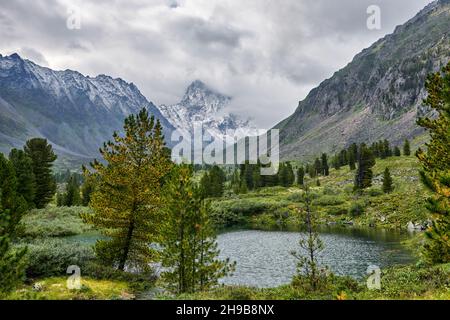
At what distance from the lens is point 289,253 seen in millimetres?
42438

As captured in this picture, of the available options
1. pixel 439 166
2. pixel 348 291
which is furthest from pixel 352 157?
pixel 348 291

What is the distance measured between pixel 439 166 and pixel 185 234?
1781 centimetres

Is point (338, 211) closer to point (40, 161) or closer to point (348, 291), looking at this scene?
point (40, 161)

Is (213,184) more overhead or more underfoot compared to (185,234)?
more overhead

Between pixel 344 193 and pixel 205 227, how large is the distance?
91088 millimetres

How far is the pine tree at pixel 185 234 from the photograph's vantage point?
2447 centimetres

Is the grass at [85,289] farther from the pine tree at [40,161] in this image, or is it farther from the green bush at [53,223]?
the pine tree at [40,161]

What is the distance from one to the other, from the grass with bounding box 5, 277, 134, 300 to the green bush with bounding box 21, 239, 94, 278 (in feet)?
4.90

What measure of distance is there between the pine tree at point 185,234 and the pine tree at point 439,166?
45.6 ft

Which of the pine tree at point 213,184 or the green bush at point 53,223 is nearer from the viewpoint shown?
the green bush at point 53,223

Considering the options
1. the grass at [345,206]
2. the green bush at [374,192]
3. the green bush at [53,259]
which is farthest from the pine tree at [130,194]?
the green bush at [374,192]

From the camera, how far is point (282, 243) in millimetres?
57938

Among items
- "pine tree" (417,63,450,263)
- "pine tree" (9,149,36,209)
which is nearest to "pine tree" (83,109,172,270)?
"pine tree" (417,63,450,263)

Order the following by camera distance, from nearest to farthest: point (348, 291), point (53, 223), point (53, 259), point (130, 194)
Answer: point (348, 291)
point (53, 259)
point (130, 194)
point (53, 223)
